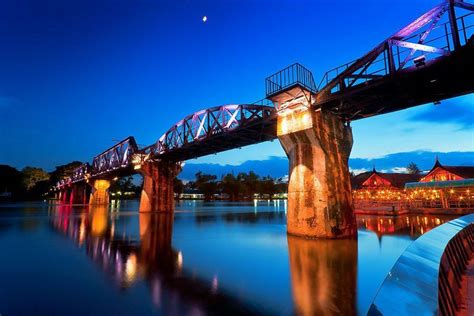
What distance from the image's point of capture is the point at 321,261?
11.7 metres

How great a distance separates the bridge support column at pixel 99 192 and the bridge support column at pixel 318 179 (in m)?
79.5

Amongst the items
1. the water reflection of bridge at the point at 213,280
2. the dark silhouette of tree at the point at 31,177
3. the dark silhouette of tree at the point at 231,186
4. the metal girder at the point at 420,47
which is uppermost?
the dark silhouette of tree at the point at 31,177

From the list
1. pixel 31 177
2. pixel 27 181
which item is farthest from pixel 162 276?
pixel 31 177

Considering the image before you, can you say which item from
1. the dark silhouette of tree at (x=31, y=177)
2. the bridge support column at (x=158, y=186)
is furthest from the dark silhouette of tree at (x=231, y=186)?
the bridge support column at (x=158, y=186)

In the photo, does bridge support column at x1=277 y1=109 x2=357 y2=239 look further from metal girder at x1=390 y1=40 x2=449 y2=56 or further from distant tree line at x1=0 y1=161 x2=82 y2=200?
distant tree line at x1=0 y1=161 x2=82 y2=200

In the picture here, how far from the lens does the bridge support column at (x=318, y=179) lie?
17.3 m

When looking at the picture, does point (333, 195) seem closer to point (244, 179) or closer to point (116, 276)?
point (116, 276)

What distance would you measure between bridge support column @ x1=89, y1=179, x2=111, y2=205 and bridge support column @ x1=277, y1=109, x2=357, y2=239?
79.5 metres

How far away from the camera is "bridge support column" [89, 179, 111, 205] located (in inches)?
3248

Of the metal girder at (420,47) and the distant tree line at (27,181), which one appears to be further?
the distant tree line at (27,181)

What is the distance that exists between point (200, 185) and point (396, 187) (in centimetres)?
11485

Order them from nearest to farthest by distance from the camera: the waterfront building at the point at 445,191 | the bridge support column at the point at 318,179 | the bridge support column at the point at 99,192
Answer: the bridge support column at the point at 318,179
the waterfront building at the point at 445,191
the bridge support column at the point at 99,192

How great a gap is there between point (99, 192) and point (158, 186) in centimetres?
4504

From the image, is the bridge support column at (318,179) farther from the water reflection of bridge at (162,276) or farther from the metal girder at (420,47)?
the water reflection of bridge at (162,276)
